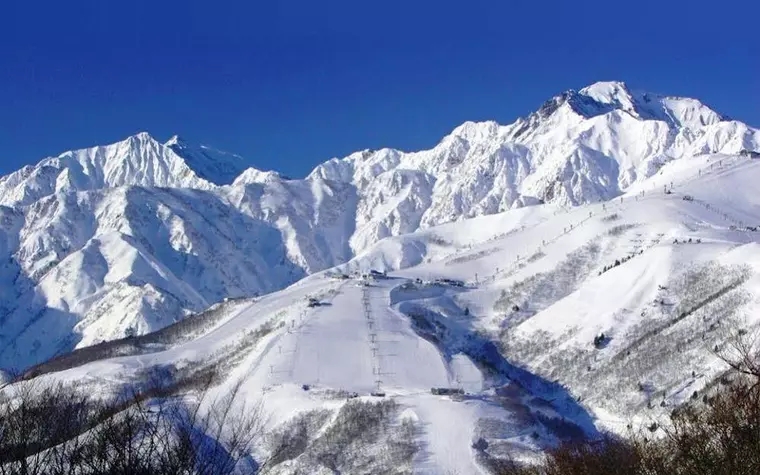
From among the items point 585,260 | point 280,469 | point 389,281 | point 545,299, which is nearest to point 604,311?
point 545,299

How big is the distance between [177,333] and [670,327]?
97.7 m

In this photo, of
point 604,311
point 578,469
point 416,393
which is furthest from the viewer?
point 604,311

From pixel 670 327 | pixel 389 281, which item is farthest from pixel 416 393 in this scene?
pixel 389 281

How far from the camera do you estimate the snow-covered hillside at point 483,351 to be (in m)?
104

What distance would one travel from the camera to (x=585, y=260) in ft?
627

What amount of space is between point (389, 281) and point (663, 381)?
83.3 metres

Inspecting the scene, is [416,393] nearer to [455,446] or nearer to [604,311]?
[455,446]

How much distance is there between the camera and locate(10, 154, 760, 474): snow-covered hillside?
103812 millimetres

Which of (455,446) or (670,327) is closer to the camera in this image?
(455,446)

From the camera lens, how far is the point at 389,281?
19938 centimetres

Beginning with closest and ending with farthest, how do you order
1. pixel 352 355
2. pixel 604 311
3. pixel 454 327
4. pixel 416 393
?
pixel 416 393 < pixel 352 355 < pixel 604 311 < pixel 454 327

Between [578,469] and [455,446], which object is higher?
[578,469]

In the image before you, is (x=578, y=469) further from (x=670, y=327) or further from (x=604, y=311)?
(x=604, y=311)

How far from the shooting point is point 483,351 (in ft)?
510
